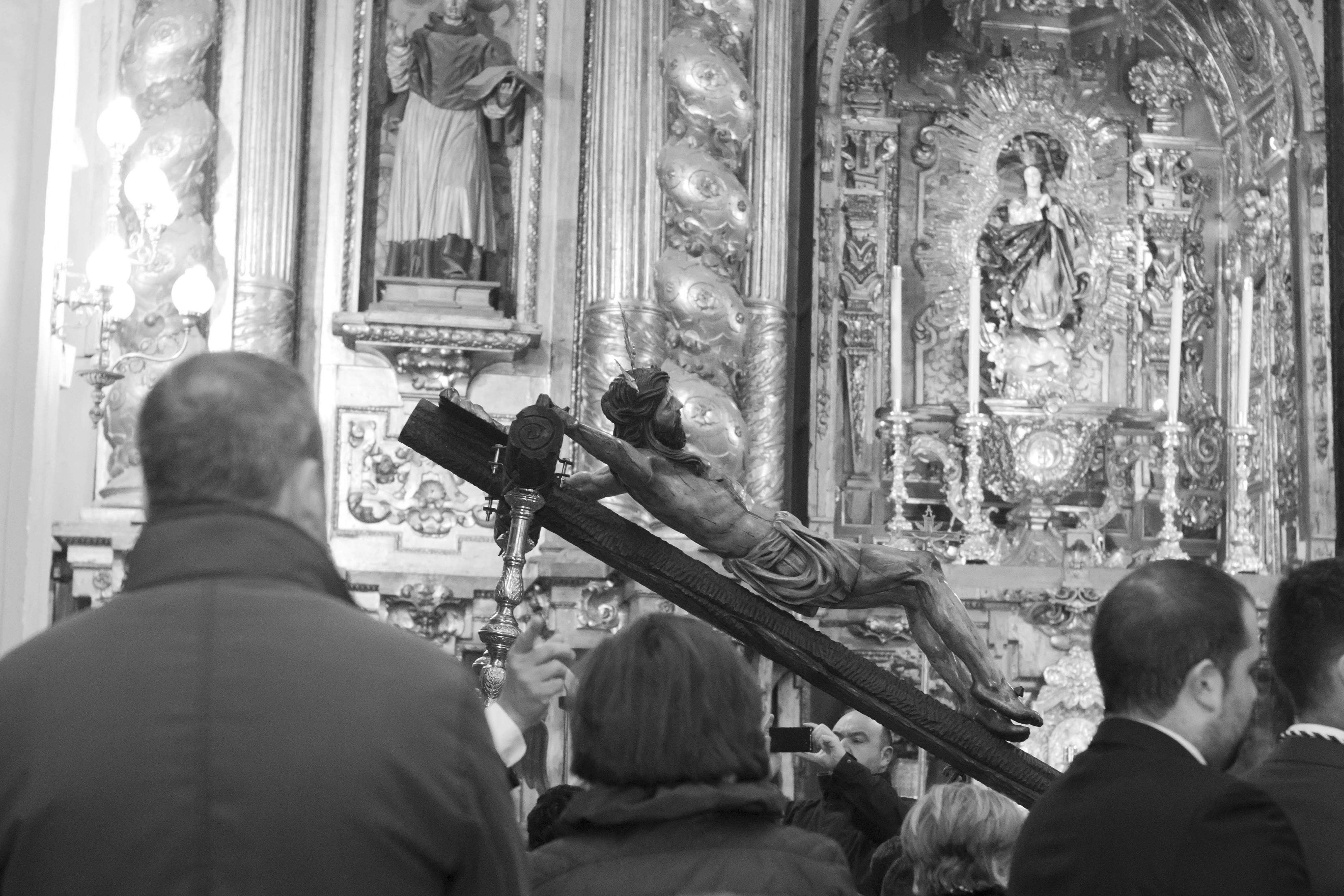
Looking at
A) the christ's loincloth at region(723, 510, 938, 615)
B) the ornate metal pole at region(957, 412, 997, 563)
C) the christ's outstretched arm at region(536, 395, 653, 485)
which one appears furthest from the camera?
the ornate metal pole at region(957, 412, 997, 563)

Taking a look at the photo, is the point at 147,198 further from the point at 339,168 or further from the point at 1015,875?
the point at 1015,875

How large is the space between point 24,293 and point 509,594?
2.63m

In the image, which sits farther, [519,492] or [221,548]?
[519,492]

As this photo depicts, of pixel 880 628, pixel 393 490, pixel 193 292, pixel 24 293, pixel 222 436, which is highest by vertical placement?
pixel 193 292

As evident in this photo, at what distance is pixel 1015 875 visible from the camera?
267cm

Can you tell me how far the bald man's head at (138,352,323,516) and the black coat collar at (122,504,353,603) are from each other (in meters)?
0.02

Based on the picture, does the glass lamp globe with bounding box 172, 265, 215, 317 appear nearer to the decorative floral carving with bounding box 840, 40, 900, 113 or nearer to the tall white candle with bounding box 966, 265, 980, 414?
the tall white candle with bounding box 966, 265, 980, 414

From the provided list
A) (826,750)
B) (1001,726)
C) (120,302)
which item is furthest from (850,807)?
(120,302)

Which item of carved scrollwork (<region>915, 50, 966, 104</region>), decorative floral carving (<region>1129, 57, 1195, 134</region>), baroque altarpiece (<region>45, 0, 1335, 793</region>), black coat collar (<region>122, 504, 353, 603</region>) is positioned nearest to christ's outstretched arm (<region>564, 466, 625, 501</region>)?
baroque altarpiece (<region>45, 0, 1335, 793</region>)

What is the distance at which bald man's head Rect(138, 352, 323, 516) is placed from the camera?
1874 mm

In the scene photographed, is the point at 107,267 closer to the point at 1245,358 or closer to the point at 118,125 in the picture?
the point at 118,125

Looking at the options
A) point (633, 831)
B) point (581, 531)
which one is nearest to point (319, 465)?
point (633, 831)

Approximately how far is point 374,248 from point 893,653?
335 centimetres

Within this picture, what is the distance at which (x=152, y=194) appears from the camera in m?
7.38
